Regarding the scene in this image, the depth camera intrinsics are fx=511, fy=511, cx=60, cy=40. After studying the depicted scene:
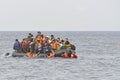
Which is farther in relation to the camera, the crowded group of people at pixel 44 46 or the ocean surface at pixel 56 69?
the crowded group of people at pixel 44 46

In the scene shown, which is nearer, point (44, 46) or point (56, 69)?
point (56, 69)

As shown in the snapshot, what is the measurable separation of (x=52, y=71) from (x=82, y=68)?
320 cm

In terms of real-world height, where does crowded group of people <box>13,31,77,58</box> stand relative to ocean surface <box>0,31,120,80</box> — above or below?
above

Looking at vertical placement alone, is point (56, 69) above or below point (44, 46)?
below

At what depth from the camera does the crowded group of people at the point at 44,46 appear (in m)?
41.8

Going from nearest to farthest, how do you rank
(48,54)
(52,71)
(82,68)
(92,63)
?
(52,71)
(82,68)
(92,63)
(48,54)

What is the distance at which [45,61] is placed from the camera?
1617 inches

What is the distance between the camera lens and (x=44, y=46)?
4184 centimetres

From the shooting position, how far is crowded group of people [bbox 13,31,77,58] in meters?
41.8

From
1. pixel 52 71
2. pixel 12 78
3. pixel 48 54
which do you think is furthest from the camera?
pixel 48 54

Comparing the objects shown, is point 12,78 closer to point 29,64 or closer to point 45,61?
point 29,64

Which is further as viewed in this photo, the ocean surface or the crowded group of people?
the crowded group of people

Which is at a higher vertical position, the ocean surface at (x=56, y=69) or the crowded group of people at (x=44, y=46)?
the crowded group of people at (x=44, y=46)

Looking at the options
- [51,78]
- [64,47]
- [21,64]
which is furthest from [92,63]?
[51,78]
